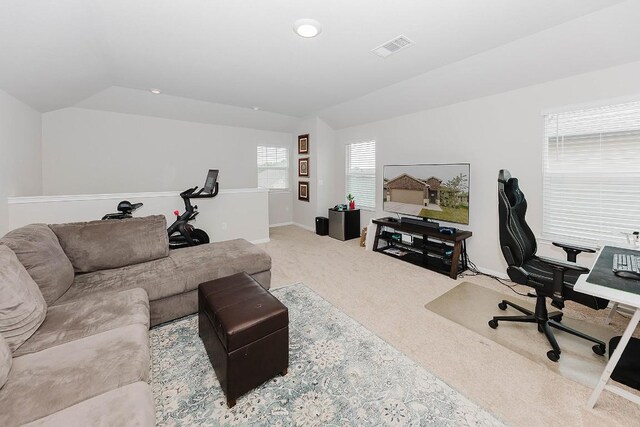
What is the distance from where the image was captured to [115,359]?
1.26m

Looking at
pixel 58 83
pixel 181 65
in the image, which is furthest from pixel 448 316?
pixel 58 83

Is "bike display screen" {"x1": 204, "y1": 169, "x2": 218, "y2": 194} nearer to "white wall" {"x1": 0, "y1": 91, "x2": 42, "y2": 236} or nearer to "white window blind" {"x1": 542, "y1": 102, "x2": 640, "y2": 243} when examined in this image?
"white wall" {"x1": 0, "y1": 91, "x2": 42, "y2": 236}

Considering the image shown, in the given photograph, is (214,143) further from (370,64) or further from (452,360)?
(452,360)

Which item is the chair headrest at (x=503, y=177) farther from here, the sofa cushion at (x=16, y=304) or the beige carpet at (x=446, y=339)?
the sofa cushion at (x=16, y=304)

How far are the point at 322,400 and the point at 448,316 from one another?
153 centimetres

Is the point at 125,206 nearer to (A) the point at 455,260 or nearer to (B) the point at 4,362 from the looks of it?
(B) the point at 4,362

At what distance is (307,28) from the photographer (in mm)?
2299

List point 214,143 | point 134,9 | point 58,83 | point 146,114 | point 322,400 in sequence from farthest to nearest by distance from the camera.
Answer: point 214,143, point 146,114, point 58,83, point 134,9, point 322,400

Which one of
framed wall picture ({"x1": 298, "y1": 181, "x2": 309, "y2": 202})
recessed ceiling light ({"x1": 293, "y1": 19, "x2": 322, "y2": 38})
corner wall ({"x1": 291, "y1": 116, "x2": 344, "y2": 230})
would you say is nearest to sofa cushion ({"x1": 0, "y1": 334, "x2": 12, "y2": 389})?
recessed ceiling light ({"x1": 293, "y1": 19, "x2": 322, "y2": 38})

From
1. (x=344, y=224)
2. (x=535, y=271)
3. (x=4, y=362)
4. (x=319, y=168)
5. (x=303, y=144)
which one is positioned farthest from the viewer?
(x=303, y=144)

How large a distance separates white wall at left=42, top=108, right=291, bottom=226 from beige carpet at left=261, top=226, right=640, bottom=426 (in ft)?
9.46

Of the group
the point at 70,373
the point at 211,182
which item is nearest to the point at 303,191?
the point at 211,182

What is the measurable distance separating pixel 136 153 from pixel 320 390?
528 centimetres

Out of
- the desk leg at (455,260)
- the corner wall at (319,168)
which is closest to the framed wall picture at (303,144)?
the corner wall at (319,168)
